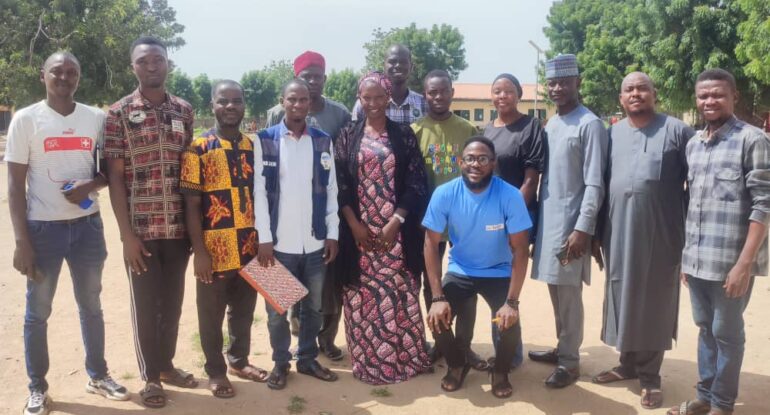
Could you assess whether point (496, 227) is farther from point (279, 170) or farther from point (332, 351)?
point (332, 351)

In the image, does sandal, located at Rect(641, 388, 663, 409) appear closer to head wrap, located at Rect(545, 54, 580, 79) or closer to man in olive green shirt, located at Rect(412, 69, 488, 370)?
man in olive green shirt, located at Rect(412, 69, 488, 370)

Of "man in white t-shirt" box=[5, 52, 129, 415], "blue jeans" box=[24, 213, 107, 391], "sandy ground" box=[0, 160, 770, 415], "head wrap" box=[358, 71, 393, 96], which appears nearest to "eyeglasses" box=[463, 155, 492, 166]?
"head wrap" box=[358, 71, 393, 96]

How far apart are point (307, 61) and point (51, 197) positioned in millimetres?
2154

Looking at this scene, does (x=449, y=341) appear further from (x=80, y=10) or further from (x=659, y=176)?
(x=80, y=10)

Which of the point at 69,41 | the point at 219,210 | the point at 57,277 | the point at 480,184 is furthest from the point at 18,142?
the point at 69,41

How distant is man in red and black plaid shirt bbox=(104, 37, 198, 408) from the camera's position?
11.5ft

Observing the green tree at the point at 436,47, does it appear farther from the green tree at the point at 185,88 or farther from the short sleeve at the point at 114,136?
the short sleeve at the point at 114,136

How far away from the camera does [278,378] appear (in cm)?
409

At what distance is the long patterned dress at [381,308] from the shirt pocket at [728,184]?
1.92 meters

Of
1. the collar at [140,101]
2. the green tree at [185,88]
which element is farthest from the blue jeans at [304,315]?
the green tree at [185,88]

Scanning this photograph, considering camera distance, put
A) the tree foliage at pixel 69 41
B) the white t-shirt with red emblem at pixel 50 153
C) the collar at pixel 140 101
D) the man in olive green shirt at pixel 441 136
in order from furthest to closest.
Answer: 1. the tree foliage at pixel 69 41
2. the man in olive green shirt at pixel 441 136
3. the collar at pixel 140 101
4. the white t-shirt with red emblem at pixel 50 153

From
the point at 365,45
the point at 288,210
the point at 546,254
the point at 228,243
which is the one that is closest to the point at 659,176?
the point at 546,254

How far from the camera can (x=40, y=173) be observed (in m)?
3.50

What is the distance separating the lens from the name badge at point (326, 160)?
3988 millimetres
